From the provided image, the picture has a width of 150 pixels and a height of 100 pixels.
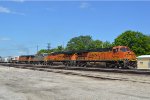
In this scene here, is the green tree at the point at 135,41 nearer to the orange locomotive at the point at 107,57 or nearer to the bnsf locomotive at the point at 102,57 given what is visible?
the bnsf locomotive at the point at 102,57

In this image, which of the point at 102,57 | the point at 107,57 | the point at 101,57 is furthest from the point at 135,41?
the point at 107,57

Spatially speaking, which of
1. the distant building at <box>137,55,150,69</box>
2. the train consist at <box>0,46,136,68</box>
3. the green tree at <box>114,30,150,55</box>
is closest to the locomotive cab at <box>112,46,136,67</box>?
the train consist at <box>0,46,136,68</box>

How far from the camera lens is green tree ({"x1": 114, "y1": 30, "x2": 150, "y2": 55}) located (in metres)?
102

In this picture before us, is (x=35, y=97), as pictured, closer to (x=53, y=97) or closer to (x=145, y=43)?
(x=53, y=97)

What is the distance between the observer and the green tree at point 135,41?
334 ft

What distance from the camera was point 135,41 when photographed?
344 feet

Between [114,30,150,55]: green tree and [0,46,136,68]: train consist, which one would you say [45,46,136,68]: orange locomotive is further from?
[114,30,150,55]: green tree

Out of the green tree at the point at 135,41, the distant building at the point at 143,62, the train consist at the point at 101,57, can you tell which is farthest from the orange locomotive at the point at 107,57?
the green tree at the point at 135,41

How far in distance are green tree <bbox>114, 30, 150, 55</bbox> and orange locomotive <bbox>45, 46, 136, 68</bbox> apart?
146ft

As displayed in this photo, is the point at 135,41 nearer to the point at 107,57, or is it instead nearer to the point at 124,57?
the point at 107,57

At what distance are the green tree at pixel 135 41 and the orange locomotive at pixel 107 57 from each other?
44.5m

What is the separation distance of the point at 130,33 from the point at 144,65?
196 ft

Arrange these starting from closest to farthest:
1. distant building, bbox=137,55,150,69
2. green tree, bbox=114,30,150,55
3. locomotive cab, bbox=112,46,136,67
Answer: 1. locomotive cab, bbox=112,46,136,67
2. distant building, bbox=137,55,150,69
3. green tree, bbox=114,30,150,55

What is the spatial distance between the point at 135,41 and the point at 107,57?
6174 cm
